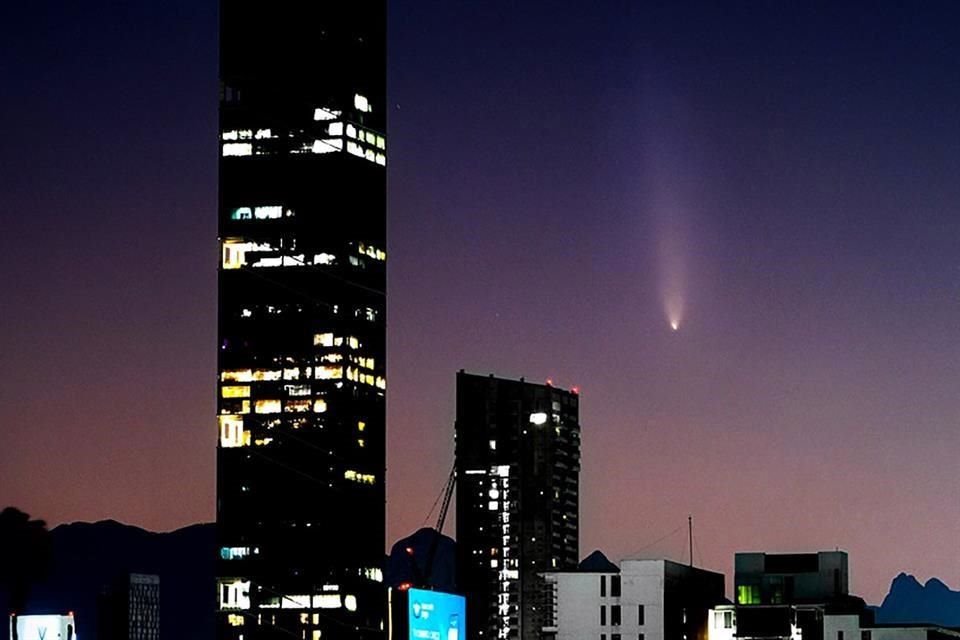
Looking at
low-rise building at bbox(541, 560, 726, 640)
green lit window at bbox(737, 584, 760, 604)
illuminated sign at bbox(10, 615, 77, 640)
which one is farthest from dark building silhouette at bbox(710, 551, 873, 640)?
illuminated sign at bbox(10, 615, 77, 640)

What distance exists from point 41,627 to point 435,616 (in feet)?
139

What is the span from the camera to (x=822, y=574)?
183750 millimetres

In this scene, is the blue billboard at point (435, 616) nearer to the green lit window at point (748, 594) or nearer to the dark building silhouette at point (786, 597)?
the dark building silhouette at point (786, 597)

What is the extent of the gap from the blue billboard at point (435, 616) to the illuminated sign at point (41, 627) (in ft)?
128

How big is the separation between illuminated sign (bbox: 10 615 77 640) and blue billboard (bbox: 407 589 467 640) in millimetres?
38996

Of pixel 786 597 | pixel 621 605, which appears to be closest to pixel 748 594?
pixel 786 597

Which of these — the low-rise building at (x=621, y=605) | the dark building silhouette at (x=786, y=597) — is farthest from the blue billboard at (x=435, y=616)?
the dark building silhouette at (x=786, y=597)

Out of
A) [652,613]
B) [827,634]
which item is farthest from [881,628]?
[652,613]

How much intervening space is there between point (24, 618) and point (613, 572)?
47622 mm

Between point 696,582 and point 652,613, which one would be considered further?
point 696,582

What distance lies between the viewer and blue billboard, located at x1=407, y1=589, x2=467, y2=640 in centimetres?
11447

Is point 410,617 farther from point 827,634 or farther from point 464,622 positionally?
point 827,634

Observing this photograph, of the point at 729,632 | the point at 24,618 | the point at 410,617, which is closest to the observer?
the point at 410,617

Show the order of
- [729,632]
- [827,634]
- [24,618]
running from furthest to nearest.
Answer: [729,632] < [827,634] < [24,618]
